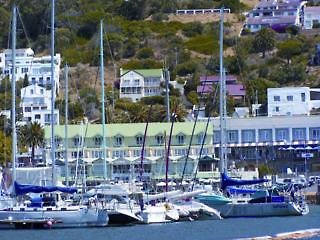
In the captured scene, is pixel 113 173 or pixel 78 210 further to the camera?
pixel 113 173

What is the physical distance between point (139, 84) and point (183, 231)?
80.9m

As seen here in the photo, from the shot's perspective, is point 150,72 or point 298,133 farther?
point 150,72

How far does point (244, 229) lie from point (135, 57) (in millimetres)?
98359

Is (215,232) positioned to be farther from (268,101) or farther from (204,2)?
(204,2)

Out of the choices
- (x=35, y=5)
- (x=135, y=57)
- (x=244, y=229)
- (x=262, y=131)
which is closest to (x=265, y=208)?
(x=244, y=229)

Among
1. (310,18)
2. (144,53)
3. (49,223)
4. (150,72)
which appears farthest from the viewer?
(310,18)

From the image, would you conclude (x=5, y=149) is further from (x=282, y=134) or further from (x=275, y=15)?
(x=275, y=15)

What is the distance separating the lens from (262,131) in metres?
100

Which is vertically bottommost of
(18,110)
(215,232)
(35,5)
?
(215,232)

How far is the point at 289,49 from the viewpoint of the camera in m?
148

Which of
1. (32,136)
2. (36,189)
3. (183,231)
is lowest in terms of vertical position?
(183,231)

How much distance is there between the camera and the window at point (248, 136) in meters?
100

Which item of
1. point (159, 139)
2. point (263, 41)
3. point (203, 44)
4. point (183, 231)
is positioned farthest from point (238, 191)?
point (203, 44)

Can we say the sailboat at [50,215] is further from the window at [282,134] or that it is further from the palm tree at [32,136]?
the window at [282,134]
